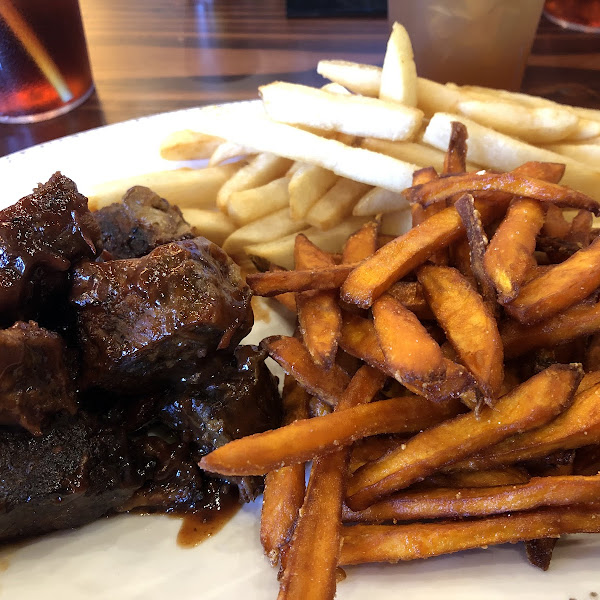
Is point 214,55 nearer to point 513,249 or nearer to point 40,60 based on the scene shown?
point 40,60

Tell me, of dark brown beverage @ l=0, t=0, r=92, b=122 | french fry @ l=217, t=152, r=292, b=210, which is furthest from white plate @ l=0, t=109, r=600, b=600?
dark brown beverage @ l=0, t=0, r=92, b=122

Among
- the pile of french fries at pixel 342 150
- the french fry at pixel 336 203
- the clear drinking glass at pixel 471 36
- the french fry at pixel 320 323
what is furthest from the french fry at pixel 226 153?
the clear drinking glass at pixel 471 36

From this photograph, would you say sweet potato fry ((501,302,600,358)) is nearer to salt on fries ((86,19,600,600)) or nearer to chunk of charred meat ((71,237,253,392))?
salt on fries ((86,19,600,600))

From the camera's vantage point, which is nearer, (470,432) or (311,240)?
(470,432)

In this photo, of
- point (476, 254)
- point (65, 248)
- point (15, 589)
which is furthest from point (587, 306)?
point (15, 589)

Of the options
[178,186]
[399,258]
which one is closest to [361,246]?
[399,258]

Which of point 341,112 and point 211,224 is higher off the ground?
point 341,112
